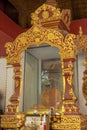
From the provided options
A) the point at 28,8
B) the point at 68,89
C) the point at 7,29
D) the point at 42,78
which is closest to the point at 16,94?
the point at 42,78

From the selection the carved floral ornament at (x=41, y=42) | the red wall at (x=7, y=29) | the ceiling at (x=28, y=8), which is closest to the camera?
the carved floral ornament at (x=41, y=42)

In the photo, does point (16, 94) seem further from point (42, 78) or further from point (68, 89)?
point (68, 89)

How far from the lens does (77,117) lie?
6.46 ft

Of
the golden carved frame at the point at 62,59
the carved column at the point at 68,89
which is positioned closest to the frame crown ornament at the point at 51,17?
the golden carved frame at the point at 62,59

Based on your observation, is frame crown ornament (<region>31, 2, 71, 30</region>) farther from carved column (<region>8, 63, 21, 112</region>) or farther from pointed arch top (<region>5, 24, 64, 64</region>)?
carved column (<region>8, 63, 21, 112</region>)

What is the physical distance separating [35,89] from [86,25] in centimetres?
109

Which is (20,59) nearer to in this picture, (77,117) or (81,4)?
(77,117)

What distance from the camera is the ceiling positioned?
3219mm

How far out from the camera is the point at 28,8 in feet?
11.1

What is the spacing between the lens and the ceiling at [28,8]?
3.22 meters

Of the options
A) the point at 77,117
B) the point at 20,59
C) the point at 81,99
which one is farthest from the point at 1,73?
the point at 77,117

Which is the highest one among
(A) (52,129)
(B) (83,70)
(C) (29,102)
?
(B) (83,70)

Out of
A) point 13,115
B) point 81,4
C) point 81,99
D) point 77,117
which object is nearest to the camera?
point 77,117

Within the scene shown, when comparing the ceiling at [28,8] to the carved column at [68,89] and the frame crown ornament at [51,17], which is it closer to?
the frame crown ornament at [51,17]
